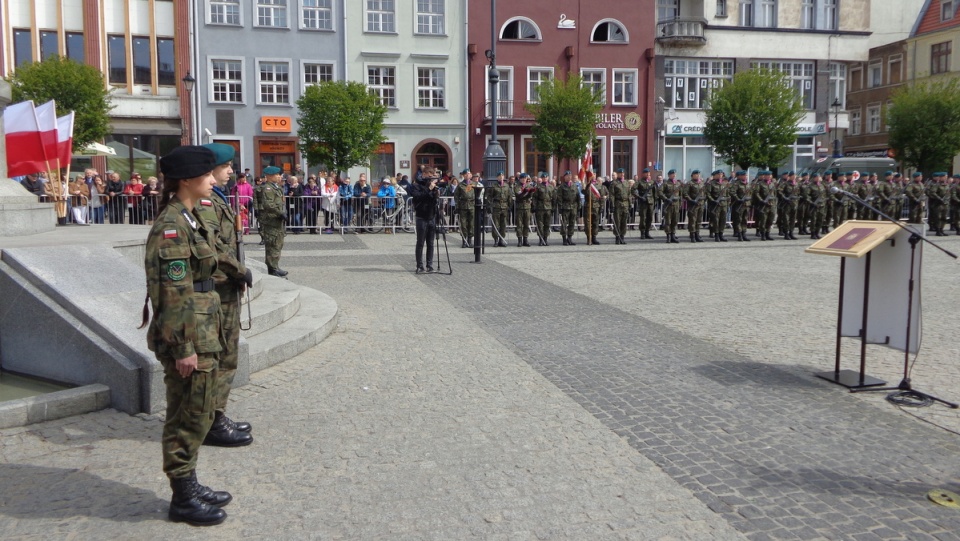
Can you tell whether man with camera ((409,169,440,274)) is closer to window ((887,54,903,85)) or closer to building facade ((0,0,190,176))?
building facade ((0,0,190,176))

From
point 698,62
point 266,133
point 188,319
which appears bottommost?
point 188,319

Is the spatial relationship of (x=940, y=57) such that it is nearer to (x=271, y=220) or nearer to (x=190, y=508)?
(x=271, y=220)

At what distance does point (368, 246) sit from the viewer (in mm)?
19062

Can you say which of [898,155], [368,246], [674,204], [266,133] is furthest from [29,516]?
[898,155]

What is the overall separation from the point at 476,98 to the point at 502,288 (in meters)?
27.9


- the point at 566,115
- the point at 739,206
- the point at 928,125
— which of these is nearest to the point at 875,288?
the point at 739,206

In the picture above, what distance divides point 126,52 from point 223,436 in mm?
34138

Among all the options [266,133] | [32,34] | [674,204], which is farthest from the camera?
[266,133]

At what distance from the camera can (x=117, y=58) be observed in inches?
1377

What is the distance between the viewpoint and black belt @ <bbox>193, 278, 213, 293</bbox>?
13.4 ft

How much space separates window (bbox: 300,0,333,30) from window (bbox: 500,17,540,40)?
8052 mm

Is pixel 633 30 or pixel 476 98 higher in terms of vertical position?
pixel 633 30

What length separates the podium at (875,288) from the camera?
6211 mm

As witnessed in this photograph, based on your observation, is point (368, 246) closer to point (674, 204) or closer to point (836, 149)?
point (674, 204)
